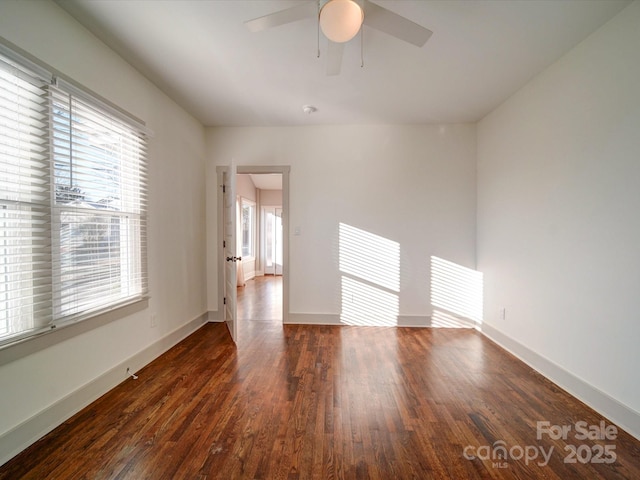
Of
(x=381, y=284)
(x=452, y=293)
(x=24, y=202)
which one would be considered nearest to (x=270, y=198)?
(x=381, y=284)

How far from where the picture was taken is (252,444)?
1.59 m

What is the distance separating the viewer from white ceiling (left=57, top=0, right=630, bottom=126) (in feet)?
5.95

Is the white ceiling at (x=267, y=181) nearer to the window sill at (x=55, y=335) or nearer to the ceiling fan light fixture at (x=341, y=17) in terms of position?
the window sill at (x=55, y=335)

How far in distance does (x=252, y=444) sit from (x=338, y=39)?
231cm

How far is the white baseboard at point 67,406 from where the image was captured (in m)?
1.50

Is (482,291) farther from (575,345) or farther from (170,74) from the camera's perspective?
(170,74)

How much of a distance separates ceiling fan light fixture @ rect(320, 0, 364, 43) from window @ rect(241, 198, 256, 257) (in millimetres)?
5899

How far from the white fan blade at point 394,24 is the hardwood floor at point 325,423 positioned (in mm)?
2297

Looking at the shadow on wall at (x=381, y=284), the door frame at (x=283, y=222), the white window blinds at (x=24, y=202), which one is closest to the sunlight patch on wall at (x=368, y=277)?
the shadow on wall at (x=381, y=284)

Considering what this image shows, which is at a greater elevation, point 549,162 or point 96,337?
point 549,162

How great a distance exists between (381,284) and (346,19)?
2962 millimetres

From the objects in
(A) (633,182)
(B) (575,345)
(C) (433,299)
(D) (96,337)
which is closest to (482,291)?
(C) (433,299)

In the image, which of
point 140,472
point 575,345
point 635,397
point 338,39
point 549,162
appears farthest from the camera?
point 549,162

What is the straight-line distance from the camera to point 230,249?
351 cm
